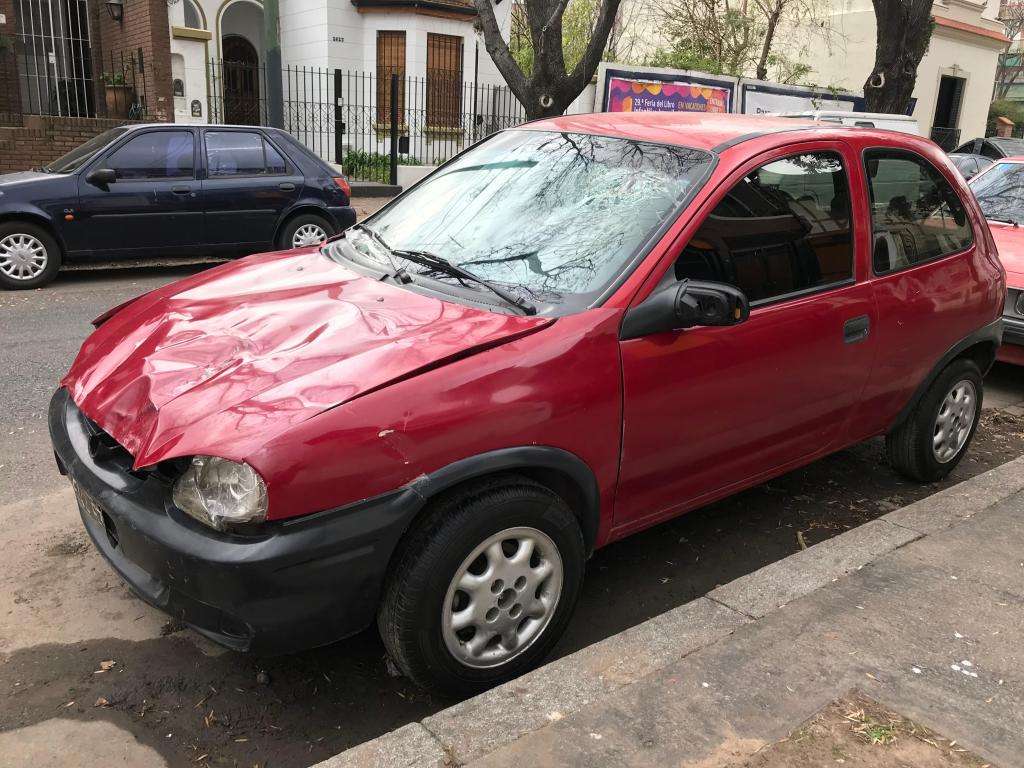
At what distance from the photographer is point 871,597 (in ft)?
10.7

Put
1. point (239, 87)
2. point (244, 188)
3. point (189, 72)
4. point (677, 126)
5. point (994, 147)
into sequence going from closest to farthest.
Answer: point (677, 126)
point (244, 188)
point (189, 72)
point (994, 147)
point (239, 87)

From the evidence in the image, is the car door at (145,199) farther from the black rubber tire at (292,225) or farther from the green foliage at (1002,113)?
the green foliage at (1002,113)

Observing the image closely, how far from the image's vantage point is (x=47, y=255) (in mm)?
8750

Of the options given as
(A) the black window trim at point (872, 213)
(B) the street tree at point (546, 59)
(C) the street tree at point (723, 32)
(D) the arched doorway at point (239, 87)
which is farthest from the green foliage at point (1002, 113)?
(A) the black window trim at point (872, 213)

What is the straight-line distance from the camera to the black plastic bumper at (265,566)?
2.43 meters

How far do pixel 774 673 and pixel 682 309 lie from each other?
3.94 ft

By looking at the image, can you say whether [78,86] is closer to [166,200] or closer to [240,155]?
[240,155]

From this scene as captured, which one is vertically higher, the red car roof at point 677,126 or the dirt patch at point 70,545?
the red car roof at point 677,126

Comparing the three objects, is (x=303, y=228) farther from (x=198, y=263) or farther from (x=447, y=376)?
(x=447, y=376)

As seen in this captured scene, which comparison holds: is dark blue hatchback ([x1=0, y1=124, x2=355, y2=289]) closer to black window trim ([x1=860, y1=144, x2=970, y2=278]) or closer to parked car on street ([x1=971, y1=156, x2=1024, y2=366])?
parked car on street ([x1=971, y1=156, x2=1024, y2=366])

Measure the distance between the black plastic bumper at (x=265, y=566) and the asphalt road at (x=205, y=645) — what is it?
43 cm

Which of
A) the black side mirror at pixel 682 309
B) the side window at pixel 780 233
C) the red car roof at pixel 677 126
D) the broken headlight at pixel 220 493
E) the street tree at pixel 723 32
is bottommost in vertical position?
the broken headlight at pixel 220 493

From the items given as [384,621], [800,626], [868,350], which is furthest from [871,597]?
[384,621]

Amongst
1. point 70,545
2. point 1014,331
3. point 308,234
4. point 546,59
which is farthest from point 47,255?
point 1014,331
